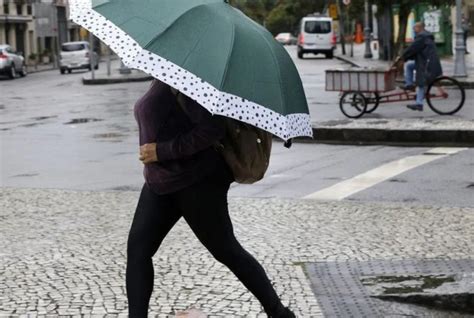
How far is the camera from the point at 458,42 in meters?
27.8

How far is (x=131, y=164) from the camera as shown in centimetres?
1304

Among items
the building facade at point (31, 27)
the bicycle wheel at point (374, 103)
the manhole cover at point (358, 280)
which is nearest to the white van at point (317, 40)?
the building facade at point (31, 27)

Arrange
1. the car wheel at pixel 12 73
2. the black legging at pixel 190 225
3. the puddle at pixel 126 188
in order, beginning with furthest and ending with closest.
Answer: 1. the car wheel at pixel 12 73
2. the puddle at pixel 126 188
3. the black legging at pixel 190 225

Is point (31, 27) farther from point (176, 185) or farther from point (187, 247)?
point (176, 185)

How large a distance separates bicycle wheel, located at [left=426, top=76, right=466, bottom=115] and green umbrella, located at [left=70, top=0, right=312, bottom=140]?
1418 centimetres

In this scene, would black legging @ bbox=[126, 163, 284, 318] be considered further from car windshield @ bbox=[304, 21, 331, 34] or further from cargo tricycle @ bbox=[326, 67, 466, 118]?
car windshield @ bbox=[304, 21, 331, 34]

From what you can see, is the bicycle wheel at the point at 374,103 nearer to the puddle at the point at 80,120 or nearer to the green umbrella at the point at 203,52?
the puddle at the point at 80,120

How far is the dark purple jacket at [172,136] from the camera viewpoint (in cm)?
465

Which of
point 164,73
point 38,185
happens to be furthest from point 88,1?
point 38,185

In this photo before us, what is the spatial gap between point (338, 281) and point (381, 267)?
0.48 metres

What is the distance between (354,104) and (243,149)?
549 inches

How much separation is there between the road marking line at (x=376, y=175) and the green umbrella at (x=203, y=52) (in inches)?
218

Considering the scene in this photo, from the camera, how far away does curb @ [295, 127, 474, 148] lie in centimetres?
1477

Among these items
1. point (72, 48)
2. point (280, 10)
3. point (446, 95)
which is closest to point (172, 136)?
point (446, 95)
